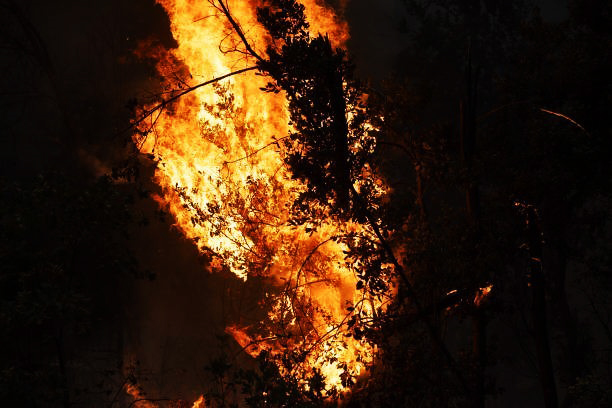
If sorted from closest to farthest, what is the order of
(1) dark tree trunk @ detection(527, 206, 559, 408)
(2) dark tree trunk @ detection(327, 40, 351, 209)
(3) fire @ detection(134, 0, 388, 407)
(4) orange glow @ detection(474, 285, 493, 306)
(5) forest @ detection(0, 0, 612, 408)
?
(2) dark tree trunk @ detection(327, 40, 351, 209) < (5) forest @ detection(0, 0, 612, 408) < (4) orange glow @ detection(474, 285, 493, 306) < (1) dark tree trunk @ detection(527, 206, 559, 408) < (3) fire @ detection(134, 0, 388, 407)

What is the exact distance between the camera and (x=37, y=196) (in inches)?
318

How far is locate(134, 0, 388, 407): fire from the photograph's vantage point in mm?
14039

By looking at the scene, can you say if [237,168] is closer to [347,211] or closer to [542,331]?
[347,211]

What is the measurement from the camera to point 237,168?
49.3 feet

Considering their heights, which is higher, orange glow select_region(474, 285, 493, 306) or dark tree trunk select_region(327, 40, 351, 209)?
dark tree trunk select_region(327, 40, 351, 209)

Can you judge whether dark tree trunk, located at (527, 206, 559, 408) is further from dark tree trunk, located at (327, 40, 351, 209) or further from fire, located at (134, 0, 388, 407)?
fire, located at (134, 0, 388, 407)

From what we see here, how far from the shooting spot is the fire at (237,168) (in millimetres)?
14039

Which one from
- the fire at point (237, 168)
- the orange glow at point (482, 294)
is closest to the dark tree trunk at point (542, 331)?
the orange glow at point (482, 294)

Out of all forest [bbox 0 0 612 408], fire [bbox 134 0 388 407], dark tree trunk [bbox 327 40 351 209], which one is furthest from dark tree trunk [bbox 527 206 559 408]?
fire [bbox 134 0 388 407]

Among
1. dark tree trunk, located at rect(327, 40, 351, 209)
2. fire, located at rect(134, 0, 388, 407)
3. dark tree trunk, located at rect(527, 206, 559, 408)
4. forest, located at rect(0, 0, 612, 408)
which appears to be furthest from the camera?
fire, located at rect(134, 0, 388, 407)

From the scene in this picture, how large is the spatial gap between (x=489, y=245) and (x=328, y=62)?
3.51 meters

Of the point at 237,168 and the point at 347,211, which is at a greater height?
the point at 237,168

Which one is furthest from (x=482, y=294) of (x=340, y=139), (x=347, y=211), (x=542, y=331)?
(x=340, y=139)

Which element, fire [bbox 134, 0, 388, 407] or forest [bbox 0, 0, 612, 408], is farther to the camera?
fire [bbox 134, 0, 388, 407]
